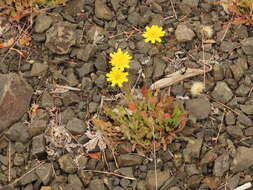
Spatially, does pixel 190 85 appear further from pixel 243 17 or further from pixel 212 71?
pixel 243 17

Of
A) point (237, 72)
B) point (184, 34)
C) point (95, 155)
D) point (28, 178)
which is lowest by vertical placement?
point (28, 178)

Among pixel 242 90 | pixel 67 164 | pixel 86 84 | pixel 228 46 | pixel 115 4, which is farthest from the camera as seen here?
pixel 115 4

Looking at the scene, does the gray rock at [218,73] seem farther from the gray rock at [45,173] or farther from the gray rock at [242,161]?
the gray rock at [45,173]

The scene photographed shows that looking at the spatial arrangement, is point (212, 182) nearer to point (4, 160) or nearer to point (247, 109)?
point (247, 109)

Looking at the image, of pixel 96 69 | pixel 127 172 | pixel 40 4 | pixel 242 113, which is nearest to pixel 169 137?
pixel 127 172

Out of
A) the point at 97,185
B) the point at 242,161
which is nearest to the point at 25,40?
the point at 97,185

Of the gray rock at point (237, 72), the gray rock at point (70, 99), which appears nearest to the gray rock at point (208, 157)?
the gray rock at point (237, 72)

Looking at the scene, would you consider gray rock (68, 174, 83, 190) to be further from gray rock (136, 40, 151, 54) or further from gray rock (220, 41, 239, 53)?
gray rock (220, 41, 239, 53)
